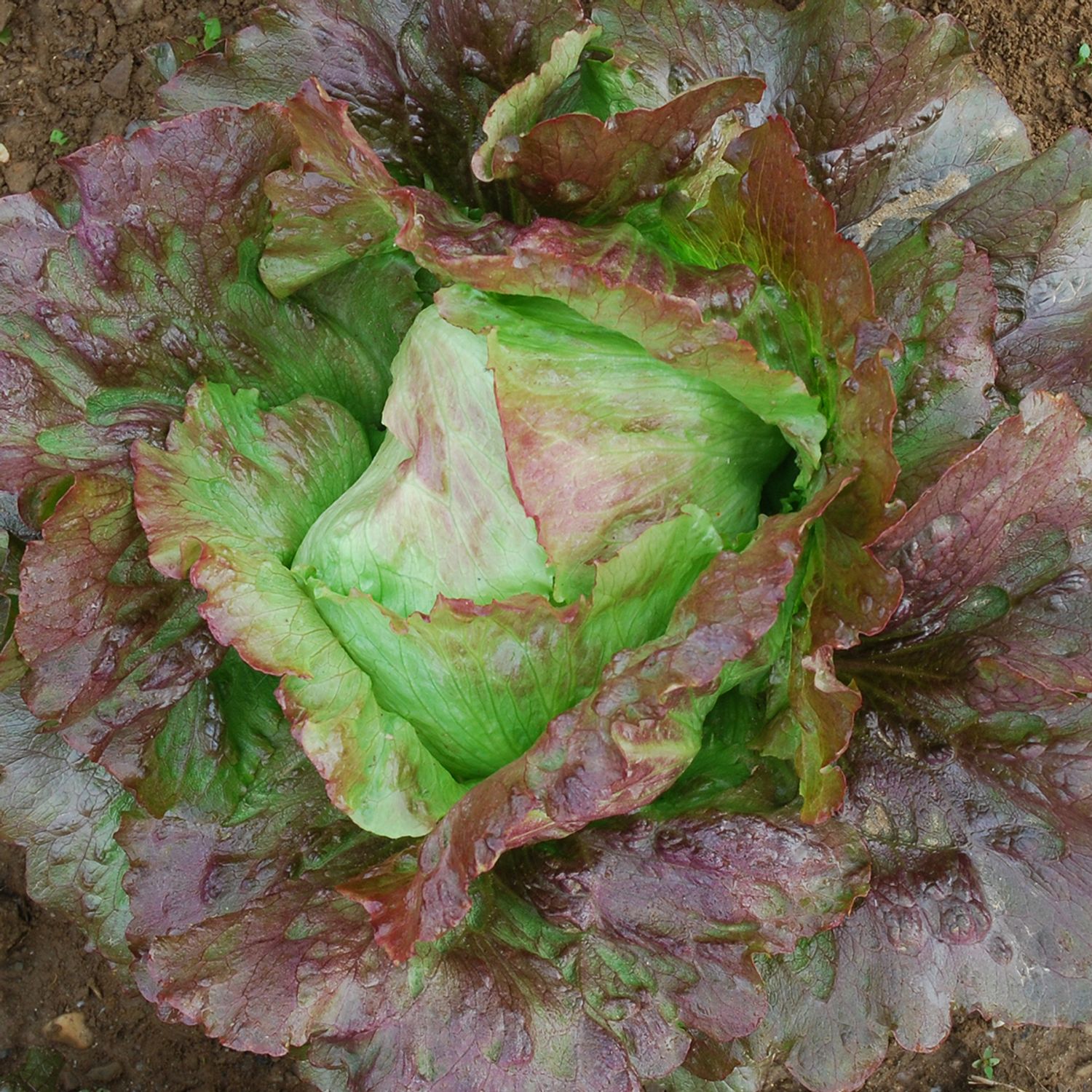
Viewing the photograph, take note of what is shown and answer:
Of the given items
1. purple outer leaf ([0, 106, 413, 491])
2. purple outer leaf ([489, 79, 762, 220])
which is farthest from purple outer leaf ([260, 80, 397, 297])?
purple outer leaf ([489, 79, 762, 220])

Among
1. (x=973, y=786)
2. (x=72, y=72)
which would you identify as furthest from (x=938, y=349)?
(x=72, y=72)

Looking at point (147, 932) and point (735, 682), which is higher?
point (735, 682)

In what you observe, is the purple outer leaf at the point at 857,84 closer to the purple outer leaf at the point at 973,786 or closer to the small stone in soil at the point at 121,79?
the purple outer leaf at the point at 973,786

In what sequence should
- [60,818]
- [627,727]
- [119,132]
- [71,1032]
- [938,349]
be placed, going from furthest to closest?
[119,132]
[71,1032]
[60,818]
[938,349]
[627,727]

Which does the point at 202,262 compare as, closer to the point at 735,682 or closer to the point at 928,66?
the point at 735,682

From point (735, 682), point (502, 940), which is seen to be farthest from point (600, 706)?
point (502, 940)

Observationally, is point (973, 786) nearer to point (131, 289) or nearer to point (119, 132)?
point (131, 289)

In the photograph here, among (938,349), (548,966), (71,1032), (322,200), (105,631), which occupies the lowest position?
(71,1032)
